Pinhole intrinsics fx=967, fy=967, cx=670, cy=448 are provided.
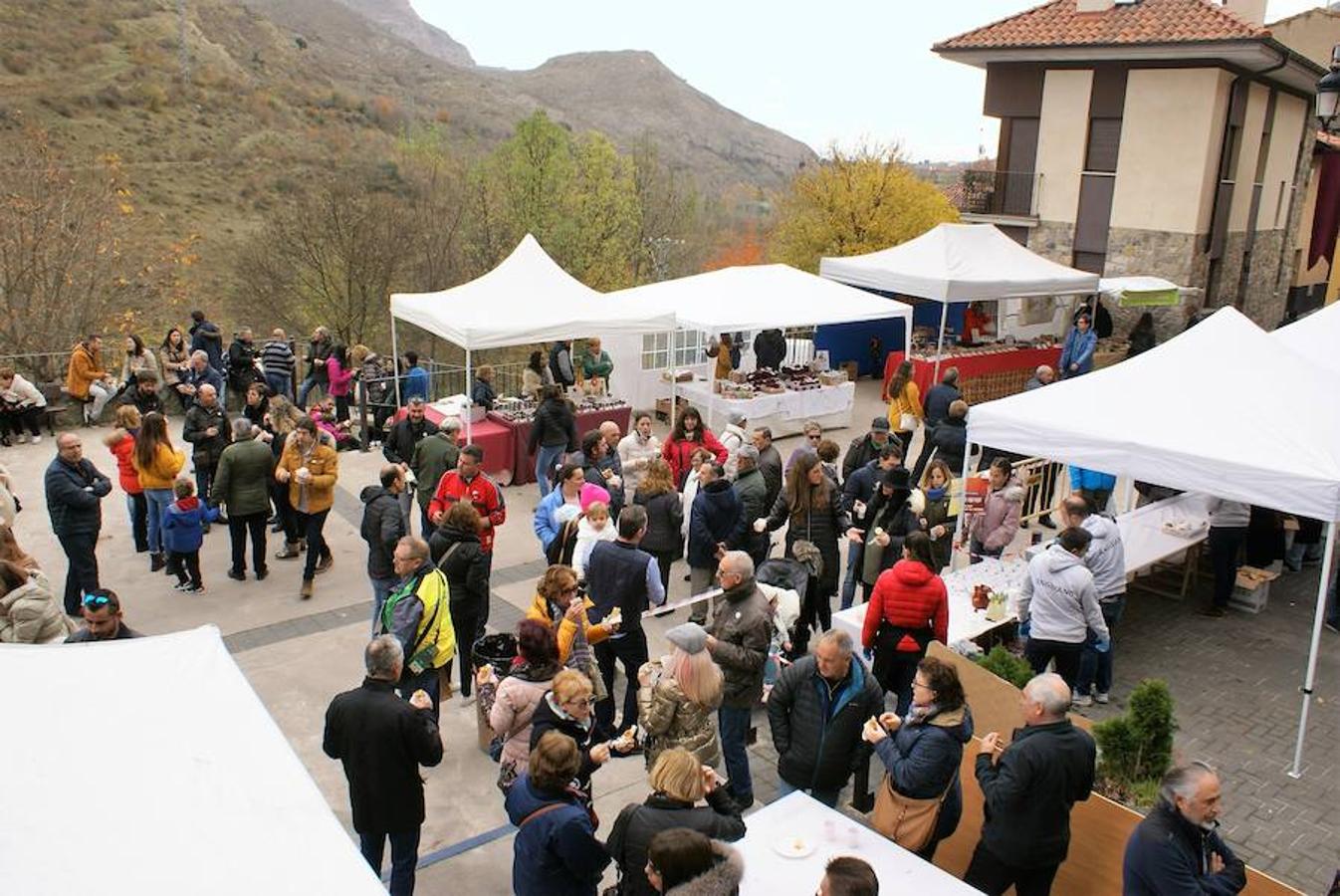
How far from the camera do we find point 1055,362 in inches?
736

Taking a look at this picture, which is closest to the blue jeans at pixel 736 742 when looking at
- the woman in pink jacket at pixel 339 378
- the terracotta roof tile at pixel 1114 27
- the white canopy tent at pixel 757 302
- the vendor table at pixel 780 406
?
the white canopy tent at pixel 757 302

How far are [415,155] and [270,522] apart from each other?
35.8 metres

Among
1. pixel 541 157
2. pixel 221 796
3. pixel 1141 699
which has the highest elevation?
pixel 541 157

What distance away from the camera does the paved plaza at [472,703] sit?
17.6 feet

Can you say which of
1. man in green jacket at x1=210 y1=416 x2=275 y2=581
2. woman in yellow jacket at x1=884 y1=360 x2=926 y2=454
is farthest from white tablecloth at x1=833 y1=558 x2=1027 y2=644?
man in green jacket at x1=210 y1=416 x2=275 y2=581

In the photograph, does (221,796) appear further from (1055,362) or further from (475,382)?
(1055,362)

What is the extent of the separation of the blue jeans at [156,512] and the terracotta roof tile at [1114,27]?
21.6 meters

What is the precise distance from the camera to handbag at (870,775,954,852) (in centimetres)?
417

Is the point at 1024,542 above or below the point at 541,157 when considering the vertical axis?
below

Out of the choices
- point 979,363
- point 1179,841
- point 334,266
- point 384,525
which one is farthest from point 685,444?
point 334,266

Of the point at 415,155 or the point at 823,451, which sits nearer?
the point at 823,451

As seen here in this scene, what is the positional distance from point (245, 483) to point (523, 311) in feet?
13.6

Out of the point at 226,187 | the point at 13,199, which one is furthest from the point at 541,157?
the point at 13,199

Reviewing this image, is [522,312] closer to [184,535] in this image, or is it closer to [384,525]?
[184,535]
